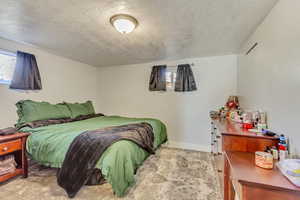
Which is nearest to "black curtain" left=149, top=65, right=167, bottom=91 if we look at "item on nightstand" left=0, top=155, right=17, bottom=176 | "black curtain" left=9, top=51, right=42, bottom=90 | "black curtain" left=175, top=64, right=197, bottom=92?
"black curtain" left=175, top=64, right=197, bottom=92

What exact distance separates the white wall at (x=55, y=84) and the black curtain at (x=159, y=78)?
6.62 ft

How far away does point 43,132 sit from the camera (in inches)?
84.7

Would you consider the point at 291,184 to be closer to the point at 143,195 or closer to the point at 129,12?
the point at 143,195

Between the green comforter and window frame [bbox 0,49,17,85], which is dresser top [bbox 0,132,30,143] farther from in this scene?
window frame [bbox 0,49,17,85]

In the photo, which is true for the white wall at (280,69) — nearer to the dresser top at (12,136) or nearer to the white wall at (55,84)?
the dresser top at (12,136)

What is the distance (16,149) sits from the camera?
207 centimetres

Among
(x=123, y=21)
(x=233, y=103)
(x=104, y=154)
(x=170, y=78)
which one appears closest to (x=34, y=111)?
(x=104, y=154)

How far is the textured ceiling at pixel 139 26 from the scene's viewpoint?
5.13 feet

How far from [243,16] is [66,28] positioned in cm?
247

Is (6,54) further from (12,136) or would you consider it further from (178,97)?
(178,97)

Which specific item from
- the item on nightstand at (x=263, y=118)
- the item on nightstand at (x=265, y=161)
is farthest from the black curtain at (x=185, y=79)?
the item on nightstand at (x=265, y=161)

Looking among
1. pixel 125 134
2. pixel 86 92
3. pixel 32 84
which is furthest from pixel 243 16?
pixel 86 92

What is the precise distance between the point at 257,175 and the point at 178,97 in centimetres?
288

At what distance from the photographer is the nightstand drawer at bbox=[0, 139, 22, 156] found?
192 cm
